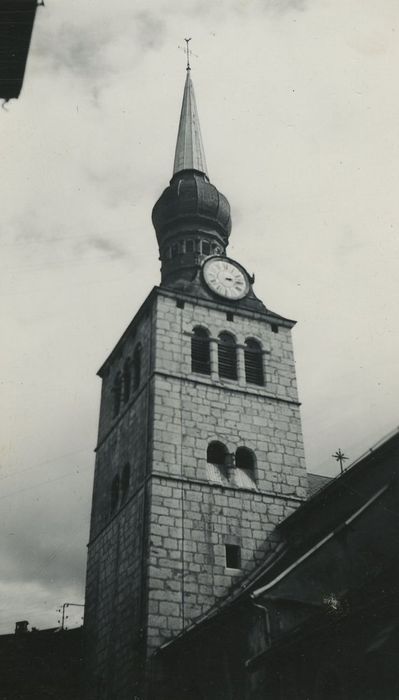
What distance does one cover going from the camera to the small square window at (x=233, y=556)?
810 inches

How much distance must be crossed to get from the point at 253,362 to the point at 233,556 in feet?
22.5

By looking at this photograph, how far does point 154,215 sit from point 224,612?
Result: 1738cm

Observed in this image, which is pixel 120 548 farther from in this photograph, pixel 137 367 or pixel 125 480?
pixel 137 367

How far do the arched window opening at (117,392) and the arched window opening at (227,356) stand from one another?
12.7 feet

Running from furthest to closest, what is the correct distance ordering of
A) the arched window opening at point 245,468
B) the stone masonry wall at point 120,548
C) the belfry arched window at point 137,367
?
the belfry arched window at point 137,367 → the arched window opening at point 245,468 → the stone masonry wall at point 120,548

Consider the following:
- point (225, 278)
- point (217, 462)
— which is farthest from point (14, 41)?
point (225, 278)

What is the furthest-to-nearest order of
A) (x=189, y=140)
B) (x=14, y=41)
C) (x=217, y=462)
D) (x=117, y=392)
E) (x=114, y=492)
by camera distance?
(x=189, y=140), (x=117, y=392), (x=114, y=492), (x=217, y=462), (x=14, y=41)

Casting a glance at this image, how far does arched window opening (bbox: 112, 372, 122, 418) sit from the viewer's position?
1026 inches

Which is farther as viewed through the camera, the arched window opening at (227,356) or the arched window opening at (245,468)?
the arched window opening at (227,356)

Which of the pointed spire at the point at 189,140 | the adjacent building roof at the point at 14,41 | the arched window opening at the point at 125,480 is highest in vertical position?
the pointed spire at the point at 189,140

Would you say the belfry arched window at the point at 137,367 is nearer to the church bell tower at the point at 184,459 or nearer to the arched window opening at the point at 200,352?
the church bell tower at the point at 184,459

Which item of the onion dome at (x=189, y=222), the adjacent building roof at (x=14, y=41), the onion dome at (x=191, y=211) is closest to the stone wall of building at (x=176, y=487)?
the onion dome at (x=189, y=222)

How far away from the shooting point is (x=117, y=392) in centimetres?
2653

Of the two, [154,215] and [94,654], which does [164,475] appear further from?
[154,215]
